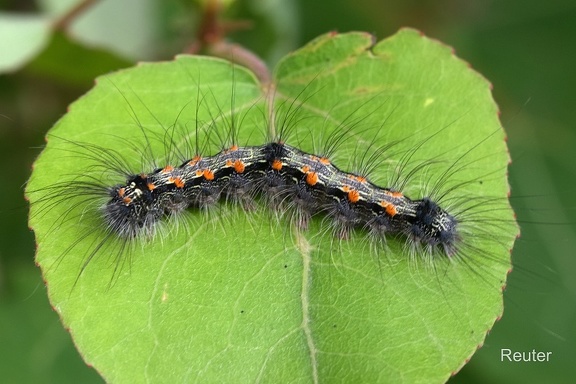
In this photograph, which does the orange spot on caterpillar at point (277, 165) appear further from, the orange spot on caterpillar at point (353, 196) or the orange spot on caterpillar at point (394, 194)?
the orange spot on caterpillar at point (394, 194)

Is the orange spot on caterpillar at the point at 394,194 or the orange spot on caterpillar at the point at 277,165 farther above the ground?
the orange spot on caterpillar at the point at 394,194

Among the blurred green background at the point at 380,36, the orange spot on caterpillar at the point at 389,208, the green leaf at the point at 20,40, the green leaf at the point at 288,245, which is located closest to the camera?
the green leaf at the point at 288,245

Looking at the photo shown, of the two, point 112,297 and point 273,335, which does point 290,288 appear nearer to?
point 273,335

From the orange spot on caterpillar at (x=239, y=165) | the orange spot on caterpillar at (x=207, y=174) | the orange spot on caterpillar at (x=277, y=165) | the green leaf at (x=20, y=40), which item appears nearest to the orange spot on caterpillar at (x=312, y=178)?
the orange spot on caterpillar at (x=277, y=165)

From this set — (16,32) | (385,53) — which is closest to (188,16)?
(16,32)

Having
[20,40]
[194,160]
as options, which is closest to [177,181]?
[194,160]

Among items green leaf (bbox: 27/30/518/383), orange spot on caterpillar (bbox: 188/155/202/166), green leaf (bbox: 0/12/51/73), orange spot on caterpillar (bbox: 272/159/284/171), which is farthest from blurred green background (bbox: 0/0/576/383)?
orange spot on caterpillar (bbox: 272/159/284/171)
